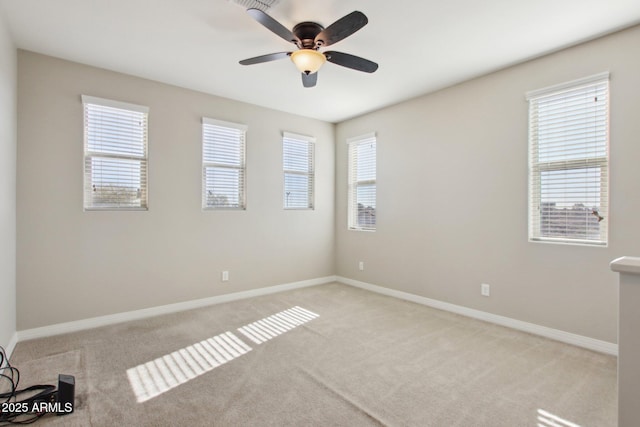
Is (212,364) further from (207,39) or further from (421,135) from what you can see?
(421,135)

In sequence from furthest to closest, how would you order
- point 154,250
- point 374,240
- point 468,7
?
point 374,240 → point 154,250 → point 468,7

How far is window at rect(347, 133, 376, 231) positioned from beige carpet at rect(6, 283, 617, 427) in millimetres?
1870

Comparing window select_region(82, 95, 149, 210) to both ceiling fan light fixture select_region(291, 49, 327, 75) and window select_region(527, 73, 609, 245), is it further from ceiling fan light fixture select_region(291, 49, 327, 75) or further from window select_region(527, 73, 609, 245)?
window select_region(527, 73, 609, 245)

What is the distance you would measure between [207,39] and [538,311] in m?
4.08

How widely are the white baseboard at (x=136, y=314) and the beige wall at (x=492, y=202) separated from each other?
1.57 metres

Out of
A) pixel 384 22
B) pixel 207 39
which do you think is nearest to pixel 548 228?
pixel 384 22

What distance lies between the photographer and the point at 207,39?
2.89 meters

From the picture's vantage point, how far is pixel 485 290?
362 centimetres

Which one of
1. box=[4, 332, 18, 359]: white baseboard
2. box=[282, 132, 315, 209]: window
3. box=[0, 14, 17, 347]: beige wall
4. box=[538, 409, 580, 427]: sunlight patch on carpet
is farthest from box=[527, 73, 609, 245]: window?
box=[4, 332, 18, 359]: white baseboard

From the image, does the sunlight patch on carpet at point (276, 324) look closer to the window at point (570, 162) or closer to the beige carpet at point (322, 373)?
the beige carpet at point (322, 373)

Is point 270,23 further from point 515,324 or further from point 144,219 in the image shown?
point 515,324

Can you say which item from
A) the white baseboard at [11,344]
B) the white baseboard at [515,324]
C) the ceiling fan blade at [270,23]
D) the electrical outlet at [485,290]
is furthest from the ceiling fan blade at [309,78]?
the white baseboard at [11,344]

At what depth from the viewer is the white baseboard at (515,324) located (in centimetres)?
283

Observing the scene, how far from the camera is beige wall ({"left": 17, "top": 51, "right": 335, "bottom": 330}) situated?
3150mm
